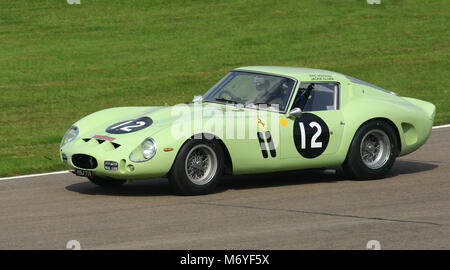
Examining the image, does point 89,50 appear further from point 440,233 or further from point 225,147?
point 440,233

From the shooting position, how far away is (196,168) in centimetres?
904

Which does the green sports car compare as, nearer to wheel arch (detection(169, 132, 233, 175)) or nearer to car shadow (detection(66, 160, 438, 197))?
wheel arch (detection(169, 132, 233, 175))

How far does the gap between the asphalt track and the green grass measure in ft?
13.9

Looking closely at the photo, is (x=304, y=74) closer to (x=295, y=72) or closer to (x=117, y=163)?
(x=295, y=72)

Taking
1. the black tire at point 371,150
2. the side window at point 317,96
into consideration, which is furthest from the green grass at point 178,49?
the black tire at point 371,150

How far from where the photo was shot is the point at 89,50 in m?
22.4

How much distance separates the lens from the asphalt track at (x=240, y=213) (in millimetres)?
7055

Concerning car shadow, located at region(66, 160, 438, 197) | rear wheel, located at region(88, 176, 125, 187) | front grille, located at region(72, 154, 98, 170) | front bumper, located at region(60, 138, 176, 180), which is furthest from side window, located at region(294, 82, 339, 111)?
front grille, located at region(72, 154, 98, 170)

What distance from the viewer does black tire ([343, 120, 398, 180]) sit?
1010 centimetres

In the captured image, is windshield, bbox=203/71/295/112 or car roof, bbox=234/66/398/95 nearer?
windshield, bbox=203/71/295/112

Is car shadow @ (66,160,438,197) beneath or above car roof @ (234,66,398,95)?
beneath

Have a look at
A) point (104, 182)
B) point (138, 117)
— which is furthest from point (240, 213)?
point (104, 182)

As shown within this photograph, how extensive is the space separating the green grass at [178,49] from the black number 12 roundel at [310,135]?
500 centimetres
